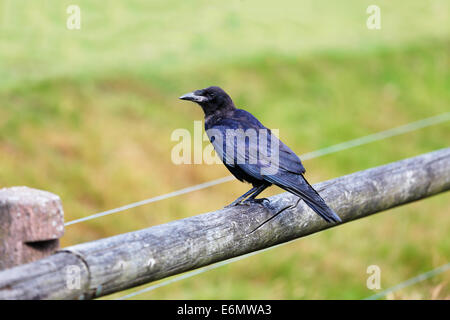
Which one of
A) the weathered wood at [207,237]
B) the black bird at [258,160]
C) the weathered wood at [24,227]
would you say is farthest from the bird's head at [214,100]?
the weathered wood at [24,227]

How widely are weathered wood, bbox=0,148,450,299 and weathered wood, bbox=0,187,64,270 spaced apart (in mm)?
110

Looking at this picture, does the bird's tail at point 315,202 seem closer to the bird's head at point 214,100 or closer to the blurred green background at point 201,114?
the bird's head at point 214,100

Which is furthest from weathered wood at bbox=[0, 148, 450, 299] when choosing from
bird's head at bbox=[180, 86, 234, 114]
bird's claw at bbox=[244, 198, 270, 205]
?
bird's head at bbox=[180, 86, 234, 114]

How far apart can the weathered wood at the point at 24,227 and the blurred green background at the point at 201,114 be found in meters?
2.85

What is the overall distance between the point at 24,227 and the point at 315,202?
135 centimetres

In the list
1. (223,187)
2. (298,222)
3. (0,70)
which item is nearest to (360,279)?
(223,187)

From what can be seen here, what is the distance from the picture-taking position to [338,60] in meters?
9.62

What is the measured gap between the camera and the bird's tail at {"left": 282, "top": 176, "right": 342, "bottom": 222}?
2924mm

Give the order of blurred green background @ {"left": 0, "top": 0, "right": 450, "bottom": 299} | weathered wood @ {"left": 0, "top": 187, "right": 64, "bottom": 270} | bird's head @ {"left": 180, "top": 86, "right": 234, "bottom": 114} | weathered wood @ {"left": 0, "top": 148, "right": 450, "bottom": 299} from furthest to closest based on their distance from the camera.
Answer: blurred green background @ {"left": 0, "top": 0, "right": 450, "bottom": 299}, bird's head @ {"left": 180, "top": 86, "right": 234, "bottom": 114}, weathered wood @ {"left": 0, "top": 187, "right": 64, "bottom": 270}, weathered wood @ {"left": 0, "top": 148, "right": 450, "bottom": 299}

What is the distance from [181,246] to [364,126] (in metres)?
6.49

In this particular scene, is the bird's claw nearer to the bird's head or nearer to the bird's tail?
the bird's tail

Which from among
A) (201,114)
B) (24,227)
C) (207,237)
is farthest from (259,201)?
(201,114)

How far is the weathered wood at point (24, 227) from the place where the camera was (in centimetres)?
210
